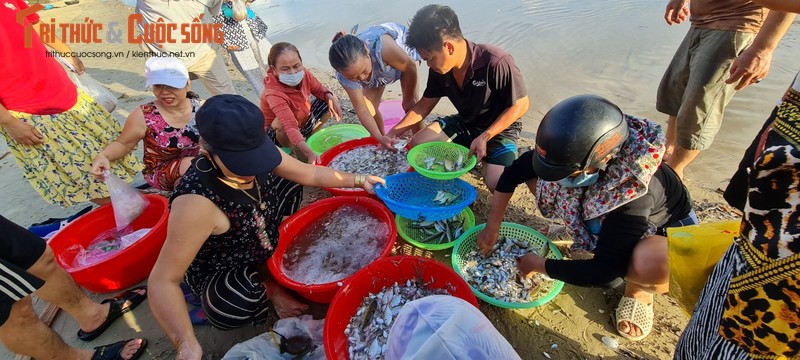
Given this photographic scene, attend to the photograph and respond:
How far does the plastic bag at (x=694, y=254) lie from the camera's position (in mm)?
1561

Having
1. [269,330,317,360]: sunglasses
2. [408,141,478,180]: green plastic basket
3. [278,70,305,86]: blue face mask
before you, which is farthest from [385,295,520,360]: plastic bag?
[278,70,305,86]: blue face mask

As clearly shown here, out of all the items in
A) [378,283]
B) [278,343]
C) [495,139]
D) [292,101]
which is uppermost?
[292,101]

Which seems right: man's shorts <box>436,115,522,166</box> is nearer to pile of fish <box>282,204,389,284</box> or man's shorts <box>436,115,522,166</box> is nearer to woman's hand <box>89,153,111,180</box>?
pile of fish <box>282,204,389,284</box>

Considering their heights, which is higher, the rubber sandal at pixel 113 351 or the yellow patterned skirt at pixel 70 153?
the yellow patterned skirt at pixel 70 153

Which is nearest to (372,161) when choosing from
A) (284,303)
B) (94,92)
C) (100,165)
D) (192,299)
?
(284,303)

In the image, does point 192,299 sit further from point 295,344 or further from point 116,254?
point 295,344

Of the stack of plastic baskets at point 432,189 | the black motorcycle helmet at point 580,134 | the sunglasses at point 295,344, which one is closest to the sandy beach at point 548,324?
the stack of plastic baskets at point 432,189

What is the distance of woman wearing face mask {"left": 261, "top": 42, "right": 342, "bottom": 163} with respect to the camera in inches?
142

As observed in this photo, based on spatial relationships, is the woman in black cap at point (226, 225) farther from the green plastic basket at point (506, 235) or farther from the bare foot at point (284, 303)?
the green plastic basket at point (506, 235)

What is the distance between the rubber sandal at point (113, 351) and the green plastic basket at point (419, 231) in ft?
6.20

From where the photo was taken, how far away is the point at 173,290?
1.78 meters

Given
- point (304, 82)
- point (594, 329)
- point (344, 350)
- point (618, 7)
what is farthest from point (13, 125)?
point (618, 7)

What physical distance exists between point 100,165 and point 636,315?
3.83 meters

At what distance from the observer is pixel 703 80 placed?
8.91 feet
